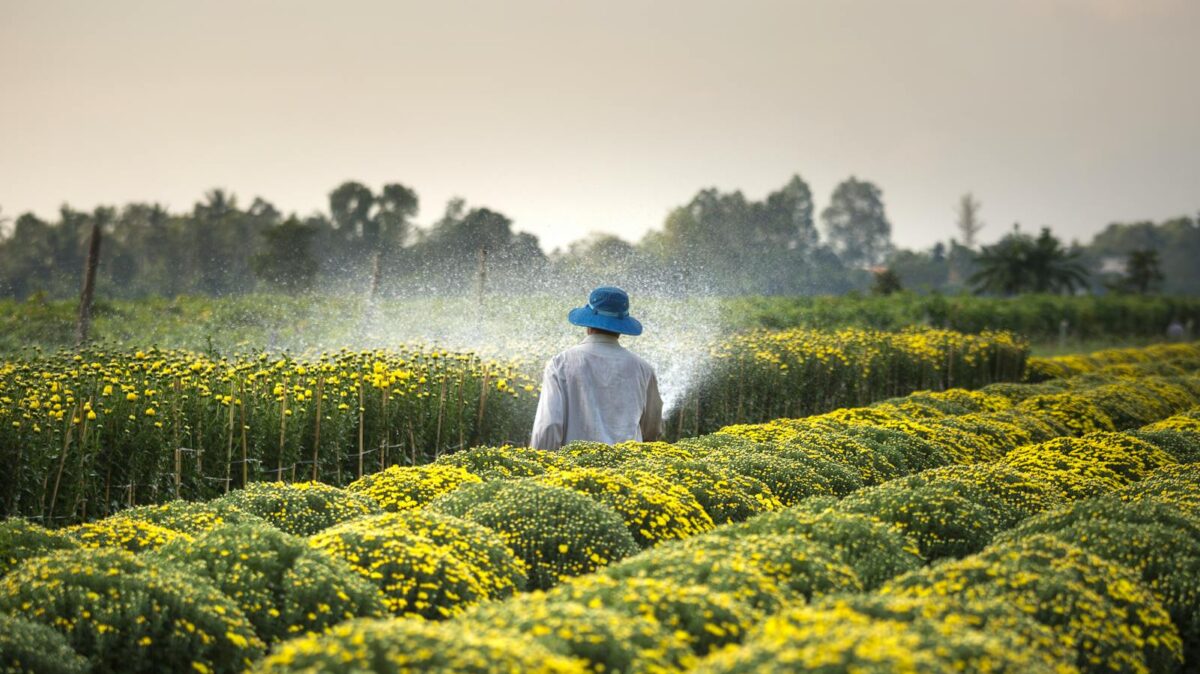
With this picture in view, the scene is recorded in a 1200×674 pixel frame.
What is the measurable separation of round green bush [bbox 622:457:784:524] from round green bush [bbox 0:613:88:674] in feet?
11.0

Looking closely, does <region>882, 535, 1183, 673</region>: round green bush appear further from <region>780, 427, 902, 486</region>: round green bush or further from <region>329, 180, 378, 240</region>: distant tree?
<region>329, 180, 378, 240</region>: distant tree

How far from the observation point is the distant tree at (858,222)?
9938 cm

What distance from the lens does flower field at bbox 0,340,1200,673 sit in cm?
382

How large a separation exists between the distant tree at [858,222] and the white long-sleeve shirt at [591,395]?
304 ft

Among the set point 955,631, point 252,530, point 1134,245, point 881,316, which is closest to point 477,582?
point 252,530

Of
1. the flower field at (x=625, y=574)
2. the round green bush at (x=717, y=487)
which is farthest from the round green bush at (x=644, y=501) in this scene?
the round green bush at (x=717, y=487)

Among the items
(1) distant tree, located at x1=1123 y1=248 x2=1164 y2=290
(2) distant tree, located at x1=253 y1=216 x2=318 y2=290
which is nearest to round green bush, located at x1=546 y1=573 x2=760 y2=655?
(2) distant tree, located at x1=253 y1=216 x2=318 y2=290

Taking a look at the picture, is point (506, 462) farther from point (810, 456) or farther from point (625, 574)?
point (625, 574)

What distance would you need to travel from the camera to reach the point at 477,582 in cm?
508

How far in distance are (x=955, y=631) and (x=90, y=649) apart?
10.5 ft

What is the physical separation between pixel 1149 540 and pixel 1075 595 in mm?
1268

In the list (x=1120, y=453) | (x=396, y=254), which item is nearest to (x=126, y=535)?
(x=1120, y=453)

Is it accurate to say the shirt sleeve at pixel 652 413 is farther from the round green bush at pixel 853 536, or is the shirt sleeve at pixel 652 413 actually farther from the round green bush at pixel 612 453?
the round green bush at pixel 853 536

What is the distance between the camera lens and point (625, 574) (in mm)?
4754
